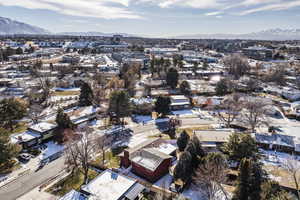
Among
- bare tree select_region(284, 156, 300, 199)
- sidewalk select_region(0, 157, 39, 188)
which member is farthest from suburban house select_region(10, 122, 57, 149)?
bare tree select_region(284, 156, 300, 199)

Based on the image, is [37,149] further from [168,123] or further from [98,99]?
[168,123]

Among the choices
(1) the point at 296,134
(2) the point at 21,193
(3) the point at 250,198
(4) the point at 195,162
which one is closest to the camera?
(3) the point at 250,198

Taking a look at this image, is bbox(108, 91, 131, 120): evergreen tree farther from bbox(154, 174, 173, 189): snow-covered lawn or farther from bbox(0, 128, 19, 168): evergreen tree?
bbox(0, 128, 19, 168): evergreen tree

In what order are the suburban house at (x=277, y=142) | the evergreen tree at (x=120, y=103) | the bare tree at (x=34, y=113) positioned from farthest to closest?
1. the evergreen tree at (x=120, y=103)
2. the bare tree at (x=34, y=113)
3. the suburban house at (x=277, y=142)

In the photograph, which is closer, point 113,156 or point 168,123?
point 113,156

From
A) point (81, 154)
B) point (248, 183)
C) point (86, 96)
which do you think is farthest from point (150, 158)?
point (86, 96)

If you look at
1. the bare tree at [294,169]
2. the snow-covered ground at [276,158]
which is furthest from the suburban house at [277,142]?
the bare tree at [294,169]

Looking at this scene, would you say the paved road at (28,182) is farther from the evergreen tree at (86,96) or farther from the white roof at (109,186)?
the evergreen tree at (86,96)

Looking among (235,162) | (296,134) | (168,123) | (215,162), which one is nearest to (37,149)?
(168,123)
